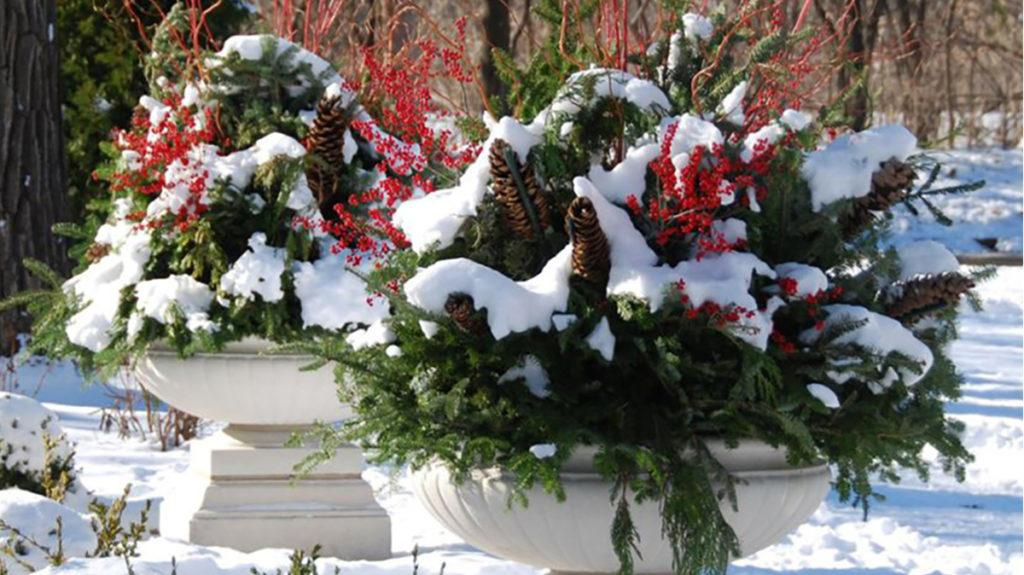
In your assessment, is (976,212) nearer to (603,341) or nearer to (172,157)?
(172,157)

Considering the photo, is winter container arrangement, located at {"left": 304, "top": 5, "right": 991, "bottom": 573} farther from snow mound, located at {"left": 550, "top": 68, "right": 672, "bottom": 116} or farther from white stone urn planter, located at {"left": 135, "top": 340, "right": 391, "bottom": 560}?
white stone urn planter, located at {"left": 135, "top": 340, "right": 391, "bottom": 560}

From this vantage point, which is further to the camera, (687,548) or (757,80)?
(757,80)

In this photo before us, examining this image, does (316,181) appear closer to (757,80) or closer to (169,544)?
(169,544)

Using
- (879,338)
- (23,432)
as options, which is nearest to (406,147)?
(879,338)

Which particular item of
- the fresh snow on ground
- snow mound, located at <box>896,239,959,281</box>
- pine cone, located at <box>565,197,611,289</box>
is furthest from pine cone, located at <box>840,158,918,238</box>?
the fresh snow on ground

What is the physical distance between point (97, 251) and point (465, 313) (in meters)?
3.35

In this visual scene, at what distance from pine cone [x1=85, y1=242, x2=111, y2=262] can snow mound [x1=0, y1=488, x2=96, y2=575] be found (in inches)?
67.6

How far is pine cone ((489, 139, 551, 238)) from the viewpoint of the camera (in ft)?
13.8

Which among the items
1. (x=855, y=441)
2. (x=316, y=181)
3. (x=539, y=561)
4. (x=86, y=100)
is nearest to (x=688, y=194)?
(x=855, y=441)

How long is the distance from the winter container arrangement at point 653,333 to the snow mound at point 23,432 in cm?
271

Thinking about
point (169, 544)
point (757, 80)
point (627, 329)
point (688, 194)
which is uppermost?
point (757, 80)

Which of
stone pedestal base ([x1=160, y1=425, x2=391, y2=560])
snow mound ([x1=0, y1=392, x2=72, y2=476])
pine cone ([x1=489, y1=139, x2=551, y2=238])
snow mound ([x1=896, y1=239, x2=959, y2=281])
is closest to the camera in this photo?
pine cone ([x1=489, y1=139, x2=551, y2=238])

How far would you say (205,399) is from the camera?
21.7 feet

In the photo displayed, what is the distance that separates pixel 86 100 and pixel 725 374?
951 cm
